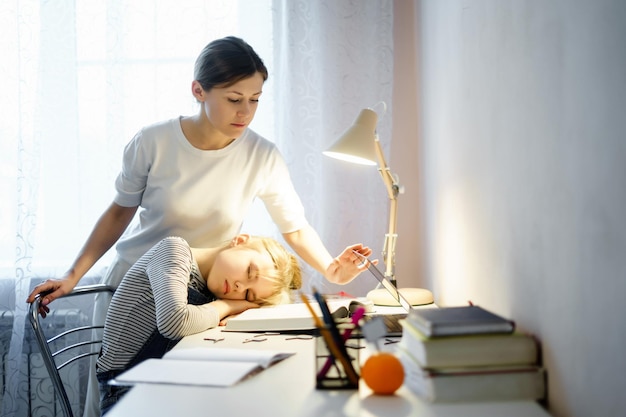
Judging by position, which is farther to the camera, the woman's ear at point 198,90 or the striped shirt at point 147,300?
the woman's ear at point 198,90

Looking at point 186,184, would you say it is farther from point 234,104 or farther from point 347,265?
point 347,265

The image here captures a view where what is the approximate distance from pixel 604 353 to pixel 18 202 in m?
2.43

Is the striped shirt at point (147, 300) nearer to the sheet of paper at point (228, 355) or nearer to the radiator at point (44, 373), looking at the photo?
the sheet of paper at point (228, 355)

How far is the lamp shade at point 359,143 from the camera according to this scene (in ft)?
5.92

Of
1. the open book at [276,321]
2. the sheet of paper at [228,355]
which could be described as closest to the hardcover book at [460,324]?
the sheet of paper at [228,355]

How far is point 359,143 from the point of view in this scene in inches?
71.6

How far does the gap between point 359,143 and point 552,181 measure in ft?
2.76

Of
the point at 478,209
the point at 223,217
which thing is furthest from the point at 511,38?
the point at 223,217

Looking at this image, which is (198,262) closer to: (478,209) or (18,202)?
(478,209)

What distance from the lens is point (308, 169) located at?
9.06ft

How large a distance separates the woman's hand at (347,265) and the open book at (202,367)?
0.63 metres

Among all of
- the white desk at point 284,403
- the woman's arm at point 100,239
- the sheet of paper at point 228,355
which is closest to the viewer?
the white desk at point 284,403

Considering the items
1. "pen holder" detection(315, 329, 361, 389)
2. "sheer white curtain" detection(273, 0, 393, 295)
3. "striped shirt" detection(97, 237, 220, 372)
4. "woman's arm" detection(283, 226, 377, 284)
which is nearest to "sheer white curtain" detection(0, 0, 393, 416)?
"sheer white curtain" detection(273, 0, 393, 295)

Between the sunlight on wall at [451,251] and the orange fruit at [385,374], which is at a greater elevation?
the sunlight on wall at [451,251]
